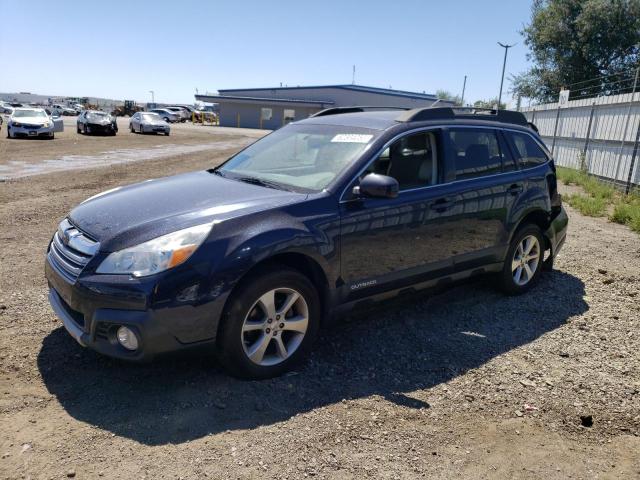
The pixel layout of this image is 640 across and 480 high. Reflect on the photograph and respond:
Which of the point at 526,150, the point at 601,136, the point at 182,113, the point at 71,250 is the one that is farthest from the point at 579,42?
the point at 182,113

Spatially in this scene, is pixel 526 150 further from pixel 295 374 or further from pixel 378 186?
pixel 295 374

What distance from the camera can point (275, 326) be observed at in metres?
3.53

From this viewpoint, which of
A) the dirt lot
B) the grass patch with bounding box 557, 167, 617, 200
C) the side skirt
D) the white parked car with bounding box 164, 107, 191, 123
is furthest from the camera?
the white parked car with bounding box 164, 107, 191, 123

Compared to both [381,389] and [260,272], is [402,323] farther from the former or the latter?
[260,272]

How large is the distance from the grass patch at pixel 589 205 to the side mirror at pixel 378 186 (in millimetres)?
7928

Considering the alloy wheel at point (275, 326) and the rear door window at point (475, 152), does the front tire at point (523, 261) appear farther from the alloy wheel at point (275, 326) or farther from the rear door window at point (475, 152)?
the alloy wheel at point (275, 326)

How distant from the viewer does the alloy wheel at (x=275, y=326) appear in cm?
344

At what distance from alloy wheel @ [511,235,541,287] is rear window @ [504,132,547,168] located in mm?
773

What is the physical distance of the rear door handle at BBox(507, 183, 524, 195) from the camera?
5148 millimetres

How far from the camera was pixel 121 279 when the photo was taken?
3.11 metres

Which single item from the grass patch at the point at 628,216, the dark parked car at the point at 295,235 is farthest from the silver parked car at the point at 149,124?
the dark parked car at the point at 295,235

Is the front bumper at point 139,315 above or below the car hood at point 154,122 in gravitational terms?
below

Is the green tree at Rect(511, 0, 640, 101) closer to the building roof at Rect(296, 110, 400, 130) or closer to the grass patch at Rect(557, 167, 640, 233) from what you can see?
the grass patch at Rect(557, 167, 640, 233)

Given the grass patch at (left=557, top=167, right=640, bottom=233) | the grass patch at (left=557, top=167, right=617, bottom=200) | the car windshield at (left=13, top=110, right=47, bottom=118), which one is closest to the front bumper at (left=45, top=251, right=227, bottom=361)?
the grass patch at (left=557, top=167, right=640, bottom=233)
